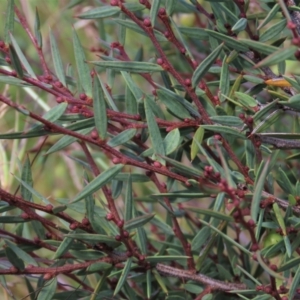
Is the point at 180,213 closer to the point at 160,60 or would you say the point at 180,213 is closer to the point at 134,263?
the point at 134,263

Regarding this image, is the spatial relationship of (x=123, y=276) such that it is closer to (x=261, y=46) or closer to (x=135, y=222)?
(x=135, y=222)

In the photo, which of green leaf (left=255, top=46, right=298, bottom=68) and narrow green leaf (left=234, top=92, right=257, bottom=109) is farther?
narrow green leaf (left=234, top=92, right=257, bottom=109)

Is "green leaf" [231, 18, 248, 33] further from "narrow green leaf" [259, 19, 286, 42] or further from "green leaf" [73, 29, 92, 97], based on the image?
"green leaf" [73, 29, 92, 97]

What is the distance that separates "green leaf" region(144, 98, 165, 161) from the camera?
1.77 feet

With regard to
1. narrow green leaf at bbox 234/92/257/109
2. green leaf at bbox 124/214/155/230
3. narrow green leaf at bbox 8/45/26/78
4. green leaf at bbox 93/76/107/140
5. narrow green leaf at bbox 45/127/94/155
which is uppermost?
narrow green leaf at bbox 8/45/26/78

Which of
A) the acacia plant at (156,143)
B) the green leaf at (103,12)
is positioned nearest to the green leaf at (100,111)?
the acacia plant at (156,143)

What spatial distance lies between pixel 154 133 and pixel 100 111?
0.06m

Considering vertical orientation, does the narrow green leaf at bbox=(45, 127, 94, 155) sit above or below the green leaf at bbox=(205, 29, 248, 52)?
below

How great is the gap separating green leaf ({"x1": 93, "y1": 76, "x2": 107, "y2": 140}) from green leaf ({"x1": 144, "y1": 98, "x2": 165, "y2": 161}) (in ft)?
0.14

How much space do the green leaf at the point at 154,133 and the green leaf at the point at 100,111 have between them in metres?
0.04

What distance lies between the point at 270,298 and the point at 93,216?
19cm

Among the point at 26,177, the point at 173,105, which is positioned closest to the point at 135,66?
the point at 173,105

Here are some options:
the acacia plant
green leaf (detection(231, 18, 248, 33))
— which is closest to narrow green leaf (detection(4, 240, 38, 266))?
the acacia plant

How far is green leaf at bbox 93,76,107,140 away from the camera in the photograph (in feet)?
1.68
